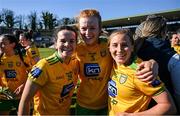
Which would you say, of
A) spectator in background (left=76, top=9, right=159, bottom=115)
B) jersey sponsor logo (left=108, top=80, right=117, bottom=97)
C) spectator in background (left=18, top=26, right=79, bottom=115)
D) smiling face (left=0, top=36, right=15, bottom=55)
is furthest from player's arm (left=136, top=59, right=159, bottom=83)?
smiling face (left=0, top=36, right=15, bottom=55)

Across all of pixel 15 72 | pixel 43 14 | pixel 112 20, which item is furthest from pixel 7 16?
pixel 15 72

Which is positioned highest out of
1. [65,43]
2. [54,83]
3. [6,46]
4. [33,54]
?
[65,43]

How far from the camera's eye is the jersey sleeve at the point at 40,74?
3070mm

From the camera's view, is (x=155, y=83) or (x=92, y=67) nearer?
(x=155, y=83)

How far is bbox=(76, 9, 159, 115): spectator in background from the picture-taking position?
11.6ft

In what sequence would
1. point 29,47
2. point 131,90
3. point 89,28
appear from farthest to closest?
point 29,47 < point 89,28 < point 131,90

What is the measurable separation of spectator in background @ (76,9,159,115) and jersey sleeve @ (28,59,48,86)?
23.0 inches

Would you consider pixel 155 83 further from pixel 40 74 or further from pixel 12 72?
pixel 12 72

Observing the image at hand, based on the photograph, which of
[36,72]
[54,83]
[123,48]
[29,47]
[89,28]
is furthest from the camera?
[29,47]

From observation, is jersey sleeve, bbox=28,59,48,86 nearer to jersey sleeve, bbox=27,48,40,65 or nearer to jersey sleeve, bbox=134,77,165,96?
jersey sleeve, bbox=134,77,165,96

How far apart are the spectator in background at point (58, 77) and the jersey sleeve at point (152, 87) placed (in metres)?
0.89

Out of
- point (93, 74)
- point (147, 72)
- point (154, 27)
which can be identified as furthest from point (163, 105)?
→ point (93, 74)

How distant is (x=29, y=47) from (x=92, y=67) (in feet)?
17.2

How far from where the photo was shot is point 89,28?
11.7 ft
